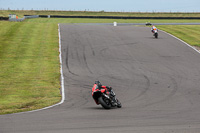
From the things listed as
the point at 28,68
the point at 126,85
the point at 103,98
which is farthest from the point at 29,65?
the point at 103,98

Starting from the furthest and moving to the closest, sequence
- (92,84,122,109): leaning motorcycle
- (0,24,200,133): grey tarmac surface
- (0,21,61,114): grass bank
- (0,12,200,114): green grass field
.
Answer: (0,12,200,114): green grass field, (0,21,61,114): grass bank, (92,84,122,109): leaning motorcycle, (0,24,200,133): grey tarmac surface

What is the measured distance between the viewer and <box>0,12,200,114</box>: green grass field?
15.8 metres

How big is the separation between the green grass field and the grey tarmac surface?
101 cm

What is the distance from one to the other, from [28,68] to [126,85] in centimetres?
818

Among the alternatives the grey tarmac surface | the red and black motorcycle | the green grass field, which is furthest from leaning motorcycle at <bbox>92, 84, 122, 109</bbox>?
the green grass field

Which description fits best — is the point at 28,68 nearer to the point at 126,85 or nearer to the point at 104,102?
the point at 126,85

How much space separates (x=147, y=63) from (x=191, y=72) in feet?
12.5

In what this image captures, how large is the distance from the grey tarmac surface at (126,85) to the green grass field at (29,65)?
3.33ft

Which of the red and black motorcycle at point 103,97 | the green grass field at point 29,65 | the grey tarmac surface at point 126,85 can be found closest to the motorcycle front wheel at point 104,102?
the red and black motorcycle at point 103,97

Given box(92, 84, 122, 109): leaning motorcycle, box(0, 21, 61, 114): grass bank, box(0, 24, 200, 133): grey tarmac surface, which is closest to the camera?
box(0, 24, 200, 133): grey tarmac surface

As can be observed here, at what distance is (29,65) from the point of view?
24969 mm

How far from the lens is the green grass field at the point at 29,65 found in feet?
51.8

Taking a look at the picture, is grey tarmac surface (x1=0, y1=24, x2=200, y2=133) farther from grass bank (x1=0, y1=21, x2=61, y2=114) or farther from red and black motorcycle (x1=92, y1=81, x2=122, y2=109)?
grass bank (x1=0, y1=21, x2=61, y2=114)

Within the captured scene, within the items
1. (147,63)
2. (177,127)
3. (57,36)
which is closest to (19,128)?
(177,127)
